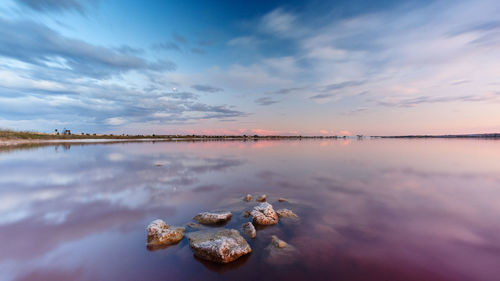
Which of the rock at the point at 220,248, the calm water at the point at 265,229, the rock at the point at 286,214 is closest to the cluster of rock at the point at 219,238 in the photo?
the rock at the point at 220,248

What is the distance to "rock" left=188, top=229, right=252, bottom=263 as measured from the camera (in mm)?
5865

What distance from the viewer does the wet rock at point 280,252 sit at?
232 inches

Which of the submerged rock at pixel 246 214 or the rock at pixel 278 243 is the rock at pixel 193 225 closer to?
the submerged rock at pixel 246 214

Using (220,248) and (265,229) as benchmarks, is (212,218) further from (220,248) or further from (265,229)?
(220,248)

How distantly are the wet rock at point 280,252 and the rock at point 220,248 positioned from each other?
0.69 meters

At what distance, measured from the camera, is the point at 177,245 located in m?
A: 6.69

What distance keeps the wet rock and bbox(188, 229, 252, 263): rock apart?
69 centimetres

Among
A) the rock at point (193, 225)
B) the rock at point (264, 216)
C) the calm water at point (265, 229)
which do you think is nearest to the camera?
the calm water at point (265, 229)

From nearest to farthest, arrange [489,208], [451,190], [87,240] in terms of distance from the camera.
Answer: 1. [87,240]
2. [489,208]
3. [451,190]

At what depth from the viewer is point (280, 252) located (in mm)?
6215

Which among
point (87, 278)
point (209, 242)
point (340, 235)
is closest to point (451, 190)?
point (340, 235)

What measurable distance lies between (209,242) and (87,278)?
3328 mm

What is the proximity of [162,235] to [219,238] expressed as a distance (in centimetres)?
213

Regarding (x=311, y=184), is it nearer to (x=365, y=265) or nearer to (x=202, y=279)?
(x=365, y=265)
